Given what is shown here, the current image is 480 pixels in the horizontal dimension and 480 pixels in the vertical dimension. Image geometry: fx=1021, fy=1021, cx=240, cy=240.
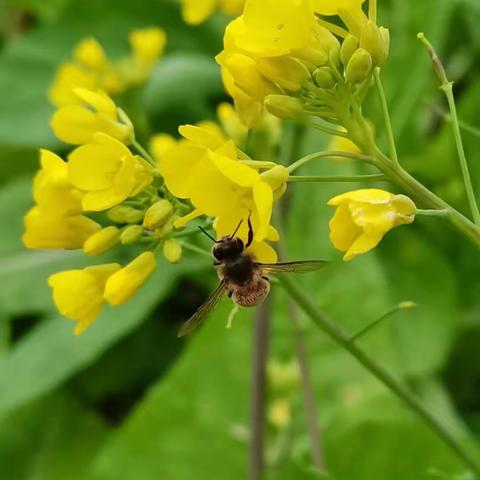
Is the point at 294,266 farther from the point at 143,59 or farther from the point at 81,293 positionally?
the point at 143,59

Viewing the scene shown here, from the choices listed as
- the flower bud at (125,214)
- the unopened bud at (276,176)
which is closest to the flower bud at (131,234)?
the flower bud at (125,214)

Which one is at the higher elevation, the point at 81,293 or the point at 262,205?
the point at 262,205

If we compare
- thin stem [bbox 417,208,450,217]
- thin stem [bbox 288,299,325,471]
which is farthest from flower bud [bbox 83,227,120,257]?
thin stem [bbox 288,299,325,471]

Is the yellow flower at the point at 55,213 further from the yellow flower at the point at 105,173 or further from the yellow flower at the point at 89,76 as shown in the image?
the yellow flower at the point at 89,76

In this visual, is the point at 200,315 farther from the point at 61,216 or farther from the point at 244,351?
the point at 244,351

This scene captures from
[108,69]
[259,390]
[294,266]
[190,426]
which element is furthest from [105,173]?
[108,69]

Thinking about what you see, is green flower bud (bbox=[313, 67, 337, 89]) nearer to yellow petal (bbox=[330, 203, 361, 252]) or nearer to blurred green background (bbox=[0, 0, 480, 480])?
yellow petal (bbox=[330, 203, 361, 252])

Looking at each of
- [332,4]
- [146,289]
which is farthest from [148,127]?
[332,4]

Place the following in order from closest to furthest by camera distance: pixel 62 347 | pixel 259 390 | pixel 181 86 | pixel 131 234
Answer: pixel 131 234
pixel 259 390
pixel 62 347
pixel 181 86
